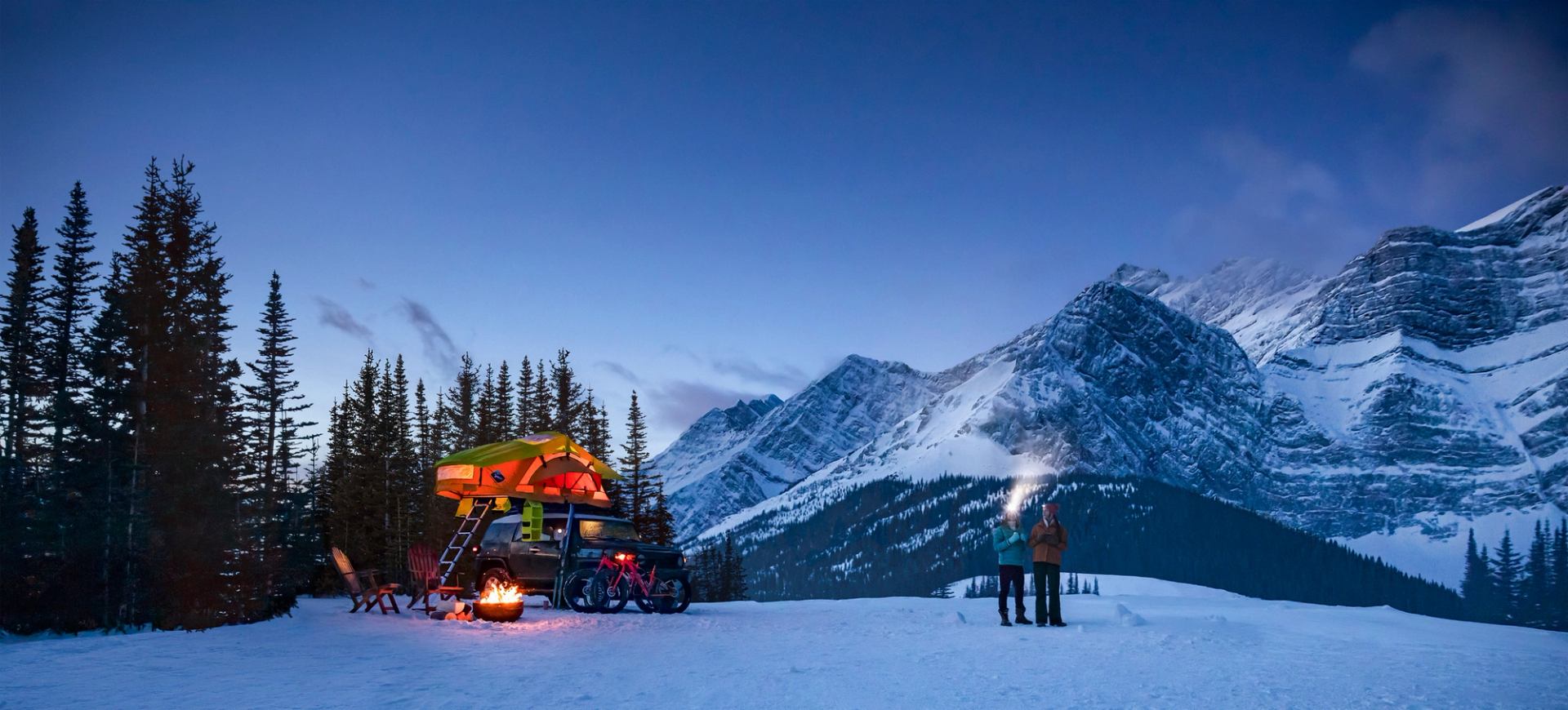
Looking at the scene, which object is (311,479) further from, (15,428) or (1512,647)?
(1512,647)

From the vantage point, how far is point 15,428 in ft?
99.0

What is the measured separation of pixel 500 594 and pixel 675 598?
201 inches

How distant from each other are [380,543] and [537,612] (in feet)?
116

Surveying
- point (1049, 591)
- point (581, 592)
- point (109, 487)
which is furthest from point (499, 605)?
point (1049, 591)

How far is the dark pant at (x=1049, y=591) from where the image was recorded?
61.2ft

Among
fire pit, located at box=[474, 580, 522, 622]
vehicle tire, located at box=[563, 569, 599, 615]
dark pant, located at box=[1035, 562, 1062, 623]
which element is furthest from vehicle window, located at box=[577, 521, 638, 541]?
dark pant, located at box=[1035, 562, 1062, 623]

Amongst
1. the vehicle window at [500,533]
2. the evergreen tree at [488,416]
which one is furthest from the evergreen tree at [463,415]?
the vehicle window at [500,533]

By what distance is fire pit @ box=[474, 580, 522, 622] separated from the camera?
20234 millimetres

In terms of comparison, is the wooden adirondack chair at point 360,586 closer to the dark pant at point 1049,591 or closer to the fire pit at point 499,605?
the fire pit at point 499,605

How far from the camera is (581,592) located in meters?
23.8

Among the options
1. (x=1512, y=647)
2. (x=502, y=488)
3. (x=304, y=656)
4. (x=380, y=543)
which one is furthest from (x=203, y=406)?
(x=380, y=543)

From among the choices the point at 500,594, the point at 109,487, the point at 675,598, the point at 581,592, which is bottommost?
the point at 675,598

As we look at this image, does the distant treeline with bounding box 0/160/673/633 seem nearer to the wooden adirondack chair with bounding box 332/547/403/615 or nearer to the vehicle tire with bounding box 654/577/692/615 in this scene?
the wooden adirondack chair with bounding box 332/547/403/615

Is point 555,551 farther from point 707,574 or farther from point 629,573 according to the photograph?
point 707,574
